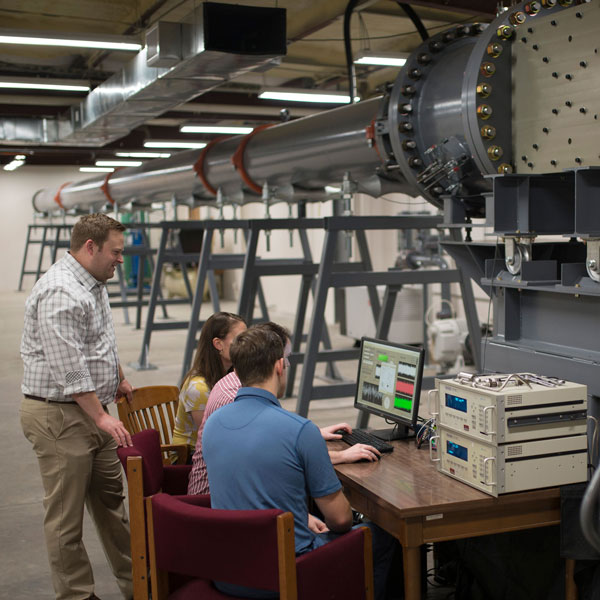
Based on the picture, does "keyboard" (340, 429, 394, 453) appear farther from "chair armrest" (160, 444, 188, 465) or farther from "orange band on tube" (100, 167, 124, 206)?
"orange band on tube" (100, 167, 124, 206)

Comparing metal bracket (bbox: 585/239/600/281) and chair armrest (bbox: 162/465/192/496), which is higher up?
metal bracket (bbox: 585/239/600/281)

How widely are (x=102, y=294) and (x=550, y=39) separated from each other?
1.76 m

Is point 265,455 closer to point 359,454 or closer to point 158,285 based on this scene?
point 359,454

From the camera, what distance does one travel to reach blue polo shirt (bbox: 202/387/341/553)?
80.0 inches

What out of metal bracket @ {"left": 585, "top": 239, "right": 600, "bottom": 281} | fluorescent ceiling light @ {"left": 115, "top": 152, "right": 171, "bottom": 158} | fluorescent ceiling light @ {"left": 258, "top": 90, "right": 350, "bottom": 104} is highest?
fluorescent ceiling light @ {"left": 115, "top": 152, "right": 171, "bottom": 158}

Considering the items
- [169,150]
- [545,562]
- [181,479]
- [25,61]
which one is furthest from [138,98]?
[169,150]

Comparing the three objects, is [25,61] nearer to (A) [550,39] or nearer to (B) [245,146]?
(B) [245,146]

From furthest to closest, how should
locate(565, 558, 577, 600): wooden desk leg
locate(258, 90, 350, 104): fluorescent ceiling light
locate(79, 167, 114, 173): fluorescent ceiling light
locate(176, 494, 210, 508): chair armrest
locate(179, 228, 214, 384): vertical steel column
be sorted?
locate(79, 167, 114, 173): fluorescent ceiling light < locate(258, 90, 350, 104): fluorescent ceiling light < locate(179, 228, 214, 384): vertical steel column < locate(565, 558, 577, 600): wooden desk leg < locate(176, 494, 210, 508): chair armrest

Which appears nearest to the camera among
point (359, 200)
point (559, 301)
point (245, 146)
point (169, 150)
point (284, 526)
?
point (284, 526)

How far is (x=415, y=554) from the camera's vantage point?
221 cm

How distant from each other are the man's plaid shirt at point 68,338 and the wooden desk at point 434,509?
95 centimetres

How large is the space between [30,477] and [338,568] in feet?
9.96

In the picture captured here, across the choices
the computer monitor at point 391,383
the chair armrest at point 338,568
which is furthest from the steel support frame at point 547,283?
the chair armrest at point 338,568

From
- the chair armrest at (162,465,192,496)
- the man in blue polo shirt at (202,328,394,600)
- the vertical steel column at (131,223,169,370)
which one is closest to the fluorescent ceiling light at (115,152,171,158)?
the vertical steel column at (131,223,169,370)
